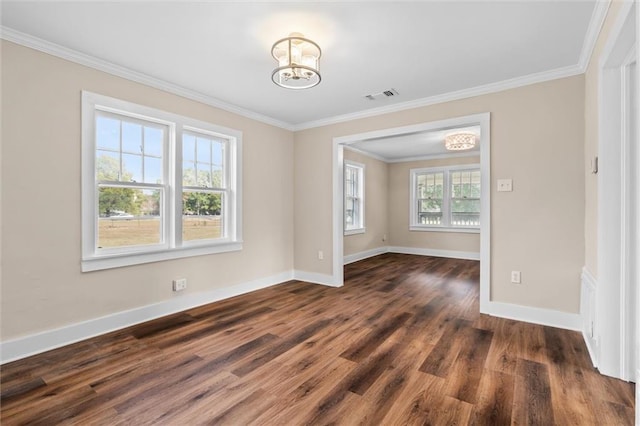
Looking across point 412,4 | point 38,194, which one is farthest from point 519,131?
point 38,194

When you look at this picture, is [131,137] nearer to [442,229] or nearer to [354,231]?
[354,231]

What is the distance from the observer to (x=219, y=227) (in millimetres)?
4203

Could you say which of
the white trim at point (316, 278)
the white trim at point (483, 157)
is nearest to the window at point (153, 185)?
the white trim at point (316, 278)

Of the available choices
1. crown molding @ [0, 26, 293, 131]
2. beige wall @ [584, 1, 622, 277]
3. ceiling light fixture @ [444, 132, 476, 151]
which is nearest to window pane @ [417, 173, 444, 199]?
ceiling light fixture @ [444, 132, 476, 151]

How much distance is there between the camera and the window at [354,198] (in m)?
6.96

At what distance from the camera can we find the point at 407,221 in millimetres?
8078

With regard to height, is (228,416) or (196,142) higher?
(196,142)

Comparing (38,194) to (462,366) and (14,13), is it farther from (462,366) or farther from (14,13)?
(462,366)

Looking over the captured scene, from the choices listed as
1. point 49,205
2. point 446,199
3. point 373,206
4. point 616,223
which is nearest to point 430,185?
point 446,199

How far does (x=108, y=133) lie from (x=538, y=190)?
14.8 ft

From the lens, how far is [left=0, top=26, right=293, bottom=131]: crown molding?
2428 millimetres

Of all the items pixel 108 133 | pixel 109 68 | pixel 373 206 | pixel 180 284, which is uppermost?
pixel 109 68

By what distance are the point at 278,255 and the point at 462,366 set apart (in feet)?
10.5

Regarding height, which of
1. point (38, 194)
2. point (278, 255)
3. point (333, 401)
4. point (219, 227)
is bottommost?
point (333, 401)
